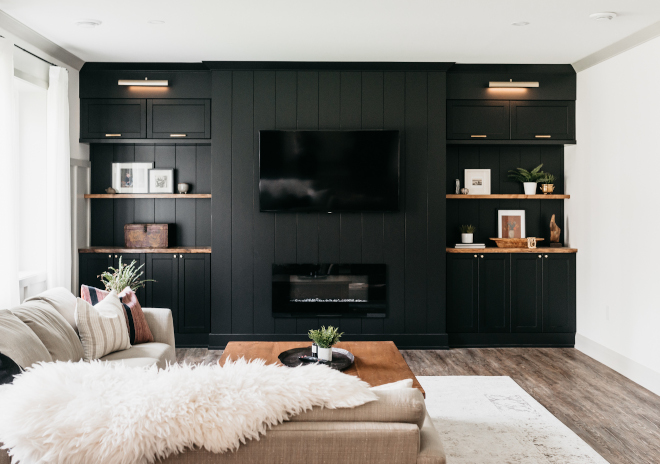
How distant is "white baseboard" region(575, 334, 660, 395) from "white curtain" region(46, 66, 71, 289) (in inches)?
188

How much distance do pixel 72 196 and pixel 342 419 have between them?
14.0 ft

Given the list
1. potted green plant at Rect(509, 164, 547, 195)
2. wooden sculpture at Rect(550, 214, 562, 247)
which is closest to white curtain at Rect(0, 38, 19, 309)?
potted green plant at Rect(509, 164, 547, 195)

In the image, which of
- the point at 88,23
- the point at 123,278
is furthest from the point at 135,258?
the point at 88,23

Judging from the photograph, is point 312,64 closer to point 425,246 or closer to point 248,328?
point 425,246

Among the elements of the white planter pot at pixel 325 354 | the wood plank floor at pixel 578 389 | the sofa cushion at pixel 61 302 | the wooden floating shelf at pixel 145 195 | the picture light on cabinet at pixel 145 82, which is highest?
the picture light on cabinet at pixel 145 82

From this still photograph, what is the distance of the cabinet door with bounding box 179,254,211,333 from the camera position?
15.6ft

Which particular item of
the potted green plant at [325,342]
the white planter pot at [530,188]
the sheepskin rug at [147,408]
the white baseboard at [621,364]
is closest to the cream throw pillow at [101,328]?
the potted green plant at [325,342]

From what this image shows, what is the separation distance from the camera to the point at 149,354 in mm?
2992

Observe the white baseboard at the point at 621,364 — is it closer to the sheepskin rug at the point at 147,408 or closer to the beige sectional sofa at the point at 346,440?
the beige sectional sofa at the point at 346,440

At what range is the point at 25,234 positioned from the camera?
14.1ft

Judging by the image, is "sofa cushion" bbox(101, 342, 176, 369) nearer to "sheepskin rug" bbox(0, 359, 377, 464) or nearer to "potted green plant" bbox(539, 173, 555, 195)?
"sheepskin rug" bbox(0, 359, 377, 464)

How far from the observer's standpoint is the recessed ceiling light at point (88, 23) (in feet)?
12.0

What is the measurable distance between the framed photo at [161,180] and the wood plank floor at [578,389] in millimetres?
1642

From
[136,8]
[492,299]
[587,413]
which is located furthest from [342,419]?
[492,299]
